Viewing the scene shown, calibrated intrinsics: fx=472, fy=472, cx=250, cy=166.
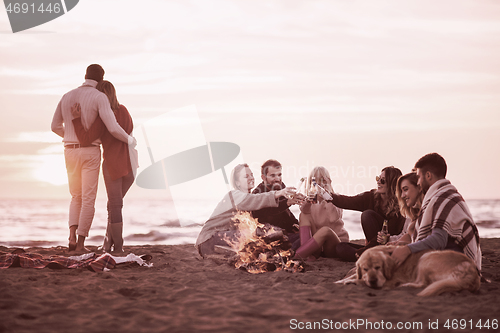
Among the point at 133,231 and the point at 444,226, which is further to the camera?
the point at 133,231

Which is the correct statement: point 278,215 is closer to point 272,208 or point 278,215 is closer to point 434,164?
point 272,208

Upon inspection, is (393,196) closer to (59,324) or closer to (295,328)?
(295,328)

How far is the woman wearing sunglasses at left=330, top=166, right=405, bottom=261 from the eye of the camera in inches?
221

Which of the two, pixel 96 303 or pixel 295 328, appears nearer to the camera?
pixel 295 328

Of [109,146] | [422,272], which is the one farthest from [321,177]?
[109,146]

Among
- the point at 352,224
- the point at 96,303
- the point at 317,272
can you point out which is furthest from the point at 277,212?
the point at 352,224

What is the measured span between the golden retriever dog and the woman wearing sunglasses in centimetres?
138

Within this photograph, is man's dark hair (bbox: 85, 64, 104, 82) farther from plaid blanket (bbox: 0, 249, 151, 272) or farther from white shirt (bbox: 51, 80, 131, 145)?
plaid blanket (bbox: 0, 249, 151, 272)

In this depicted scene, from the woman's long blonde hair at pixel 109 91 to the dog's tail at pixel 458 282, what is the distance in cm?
449

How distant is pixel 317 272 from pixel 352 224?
13.1 meters

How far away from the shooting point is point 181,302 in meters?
3.62

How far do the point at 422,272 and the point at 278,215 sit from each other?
241cm

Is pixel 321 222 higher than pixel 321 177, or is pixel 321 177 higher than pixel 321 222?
pixel 321 177

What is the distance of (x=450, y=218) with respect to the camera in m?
4.02
